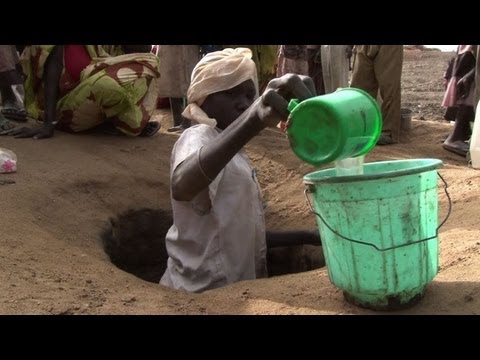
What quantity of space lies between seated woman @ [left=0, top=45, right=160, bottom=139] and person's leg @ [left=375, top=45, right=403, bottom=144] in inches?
79.4

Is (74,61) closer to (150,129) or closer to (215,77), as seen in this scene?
(150,129)

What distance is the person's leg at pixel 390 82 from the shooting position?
5.68m

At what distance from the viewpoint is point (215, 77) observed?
2.93 m

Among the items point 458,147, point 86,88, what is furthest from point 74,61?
point 458,147

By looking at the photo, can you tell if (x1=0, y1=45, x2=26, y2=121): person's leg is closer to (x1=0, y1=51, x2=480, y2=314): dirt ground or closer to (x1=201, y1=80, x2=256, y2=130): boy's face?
(x1=0, y1=51, x2=480, y2=314): dirt ground

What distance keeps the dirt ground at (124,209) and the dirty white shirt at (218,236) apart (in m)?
0.26

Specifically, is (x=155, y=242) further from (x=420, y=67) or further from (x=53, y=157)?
(x=420, y=67)

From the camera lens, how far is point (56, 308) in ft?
7.18

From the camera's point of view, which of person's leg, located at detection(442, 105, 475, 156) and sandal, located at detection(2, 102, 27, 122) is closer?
sandal, located at detection(2, 102, 27, 122)

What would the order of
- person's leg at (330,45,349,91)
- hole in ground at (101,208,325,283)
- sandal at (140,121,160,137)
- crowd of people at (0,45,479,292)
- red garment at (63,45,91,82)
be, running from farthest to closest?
person's leg at (330,45,349,91)
sandal at (140,121,160,137)
red garment at (63,45,91,82)
hole in ground at (101,208,325,283)
crowd of people at (0,45,479,292)

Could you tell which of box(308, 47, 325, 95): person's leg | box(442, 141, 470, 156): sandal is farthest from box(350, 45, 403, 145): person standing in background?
box(308, 47, 325, 95): person's leg

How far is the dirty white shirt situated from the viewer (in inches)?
116

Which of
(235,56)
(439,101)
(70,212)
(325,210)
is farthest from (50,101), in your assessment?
(439,101)

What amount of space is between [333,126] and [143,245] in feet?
9.04
